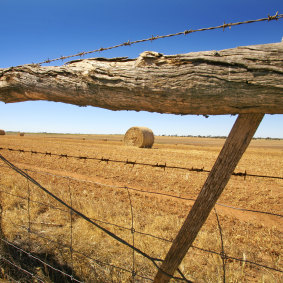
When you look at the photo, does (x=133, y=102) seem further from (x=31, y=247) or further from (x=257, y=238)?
(x=257, y=238)

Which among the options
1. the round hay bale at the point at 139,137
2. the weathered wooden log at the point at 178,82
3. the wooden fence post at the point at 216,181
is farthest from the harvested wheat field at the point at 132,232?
the round hay bale at the point at 139,137

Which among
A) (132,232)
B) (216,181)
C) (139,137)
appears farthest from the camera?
(139,137)

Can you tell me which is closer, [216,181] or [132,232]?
[216,181]

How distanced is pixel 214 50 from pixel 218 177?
83cm

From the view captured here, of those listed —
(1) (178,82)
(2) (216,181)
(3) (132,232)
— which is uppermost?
(1) (178,82)

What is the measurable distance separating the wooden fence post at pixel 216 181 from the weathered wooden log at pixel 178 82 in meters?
0.14

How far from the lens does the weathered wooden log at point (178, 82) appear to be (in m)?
1.38

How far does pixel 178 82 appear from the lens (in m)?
1.57

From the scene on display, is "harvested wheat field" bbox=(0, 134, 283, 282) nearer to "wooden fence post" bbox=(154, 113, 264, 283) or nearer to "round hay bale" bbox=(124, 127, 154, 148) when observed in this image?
"wooden fence post" bbox=(154, 113, 264, 283)

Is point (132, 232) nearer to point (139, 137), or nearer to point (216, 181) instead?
point (216, 181)

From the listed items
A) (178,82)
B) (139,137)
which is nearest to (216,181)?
(178,82)

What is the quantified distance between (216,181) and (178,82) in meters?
0.73

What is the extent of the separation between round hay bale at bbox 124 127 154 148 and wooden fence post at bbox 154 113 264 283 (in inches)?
659

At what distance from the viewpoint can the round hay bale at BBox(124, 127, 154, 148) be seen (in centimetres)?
1877
